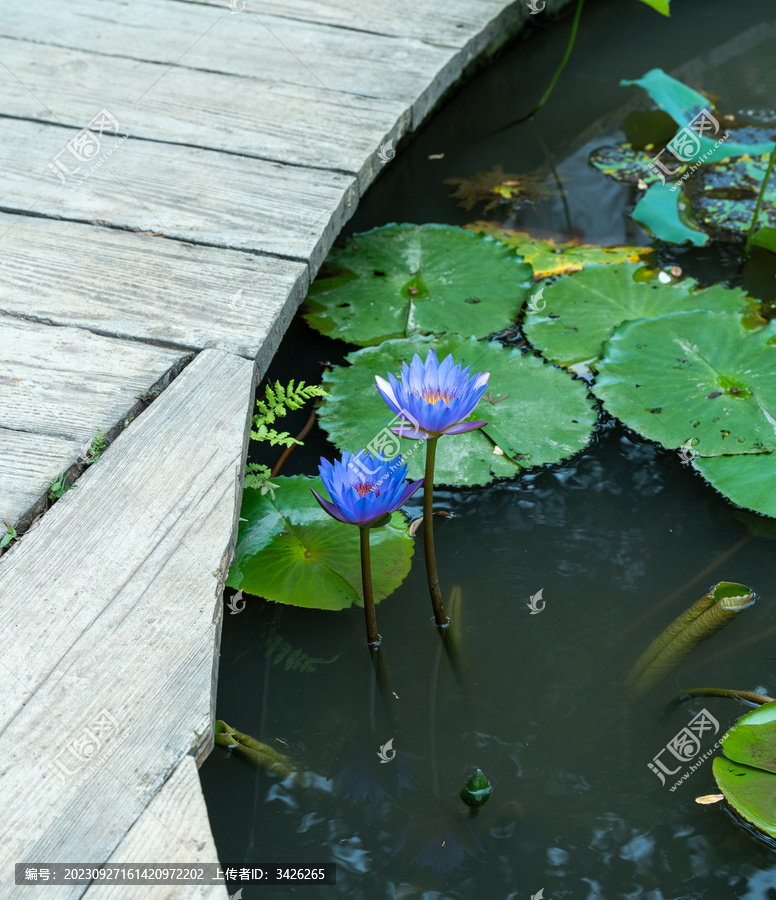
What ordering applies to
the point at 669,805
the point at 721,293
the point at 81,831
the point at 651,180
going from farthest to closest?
the point at 651,180
the point at 721,293
the point at 669,805
the point at 81,831

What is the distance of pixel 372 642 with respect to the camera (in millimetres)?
1278

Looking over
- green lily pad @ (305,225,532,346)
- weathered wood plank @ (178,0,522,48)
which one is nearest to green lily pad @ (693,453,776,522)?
green lily pad @ (305,225,532,346)

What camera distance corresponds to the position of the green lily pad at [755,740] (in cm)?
105

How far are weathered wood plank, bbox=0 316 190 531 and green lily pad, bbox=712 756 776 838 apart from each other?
1087mm

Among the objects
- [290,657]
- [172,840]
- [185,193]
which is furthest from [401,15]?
[172,840]

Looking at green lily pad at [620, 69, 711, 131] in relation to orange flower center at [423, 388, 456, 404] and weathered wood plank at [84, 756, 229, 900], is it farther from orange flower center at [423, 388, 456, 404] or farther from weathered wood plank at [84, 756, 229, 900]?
weathered wood plank at [84, 756, 229, 900]

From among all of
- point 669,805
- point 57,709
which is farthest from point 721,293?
point 57,709

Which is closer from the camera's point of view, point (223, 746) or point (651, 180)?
point (223, 746)

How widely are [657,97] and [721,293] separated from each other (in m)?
0.75

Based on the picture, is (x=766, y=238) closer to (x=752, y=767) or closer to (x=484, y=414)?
(x=484, y=414)

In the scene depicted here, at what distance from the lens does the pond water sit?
3.43ft

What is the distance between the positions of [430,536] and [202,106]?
4.69 ft

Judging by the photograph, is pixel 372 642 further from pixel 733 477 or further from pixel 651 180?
pixel 651 180

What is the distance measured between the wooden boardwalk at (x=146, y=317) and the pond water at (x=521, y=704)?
1.12ft
